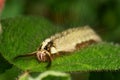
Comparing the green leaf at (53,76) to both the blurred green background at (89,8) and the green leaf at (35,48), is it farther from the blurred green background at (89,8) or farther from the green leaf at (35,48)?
the blurred green background at (89,8)

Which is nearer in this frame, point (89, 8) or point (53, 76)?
point (53, 76)

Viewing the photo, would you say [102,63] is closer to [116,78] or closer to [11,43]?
[116,78]

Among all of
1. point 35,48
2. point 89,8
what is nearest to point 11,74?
point 35,48

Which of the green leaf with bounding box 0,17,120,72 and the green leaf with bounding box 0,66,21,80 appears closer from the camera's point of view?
the green leaf with bounding box 0,17,120,72

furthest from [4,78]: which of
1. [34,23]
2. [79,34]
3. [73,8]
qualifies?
[73,8]

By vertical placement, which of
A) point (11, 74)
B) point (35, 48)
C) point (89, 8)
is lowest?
point (89, 8)

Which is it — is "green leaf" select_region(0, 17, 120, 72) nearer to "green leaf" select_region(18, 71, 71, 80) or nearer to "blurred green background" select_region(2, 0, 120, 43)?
"green leaf" select_region(18, 71, 71, 80)

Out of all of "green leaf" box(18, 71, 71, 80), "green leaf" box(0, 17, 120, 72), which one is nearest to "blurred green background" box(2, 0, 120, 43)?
"green leaf" box(0, 17, 120, 72)

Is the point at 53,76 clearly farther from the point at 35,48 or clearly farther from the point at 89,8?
the point at 89,8
